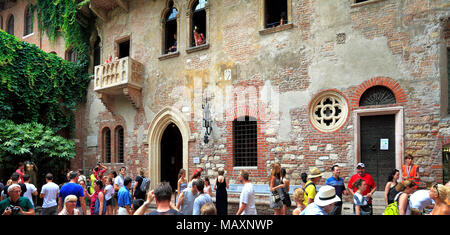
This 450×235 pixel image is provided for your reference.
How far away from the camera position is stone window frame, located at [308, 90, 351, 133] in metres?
8.93

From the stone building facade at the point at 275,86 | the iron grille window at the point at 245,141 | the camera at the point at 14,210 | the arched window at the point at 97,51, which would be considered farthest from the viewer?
the arched window at the point at 97,51

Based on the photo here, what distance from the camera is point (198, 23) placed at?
1273 centimetres

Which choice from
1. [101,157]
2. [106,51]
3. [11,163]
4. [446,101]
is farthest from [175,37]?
[446,101]

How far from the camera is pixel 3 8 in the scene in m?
20.0

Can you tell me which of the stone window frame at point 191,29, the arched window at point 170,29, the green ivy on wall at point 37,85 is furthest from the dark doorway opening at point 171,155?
the green ivy on wall at point 37,85

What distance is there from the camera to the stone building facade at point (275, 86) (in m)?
8.06

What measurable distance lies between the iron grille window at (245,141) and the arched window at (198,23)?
3.76 m

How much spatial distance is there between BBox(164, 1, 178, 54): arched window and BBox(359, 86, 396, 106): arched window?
7.77m

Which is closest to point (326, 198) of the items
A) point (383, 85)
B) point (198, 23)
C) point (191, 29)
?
point (383, 85)

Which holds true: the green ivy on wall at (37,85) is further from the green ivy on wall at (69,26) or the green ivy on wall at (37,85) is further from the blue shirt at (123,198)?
the blue shirt at (123,198)

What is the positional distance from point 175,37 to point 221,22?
8.60ft

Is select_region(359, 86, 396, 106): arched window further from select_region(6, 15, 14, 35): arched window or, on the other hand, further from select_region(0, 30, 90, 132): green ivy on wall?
select_region(6, 15, 14, 35): arched window

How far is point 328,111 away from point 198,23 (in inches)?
262
